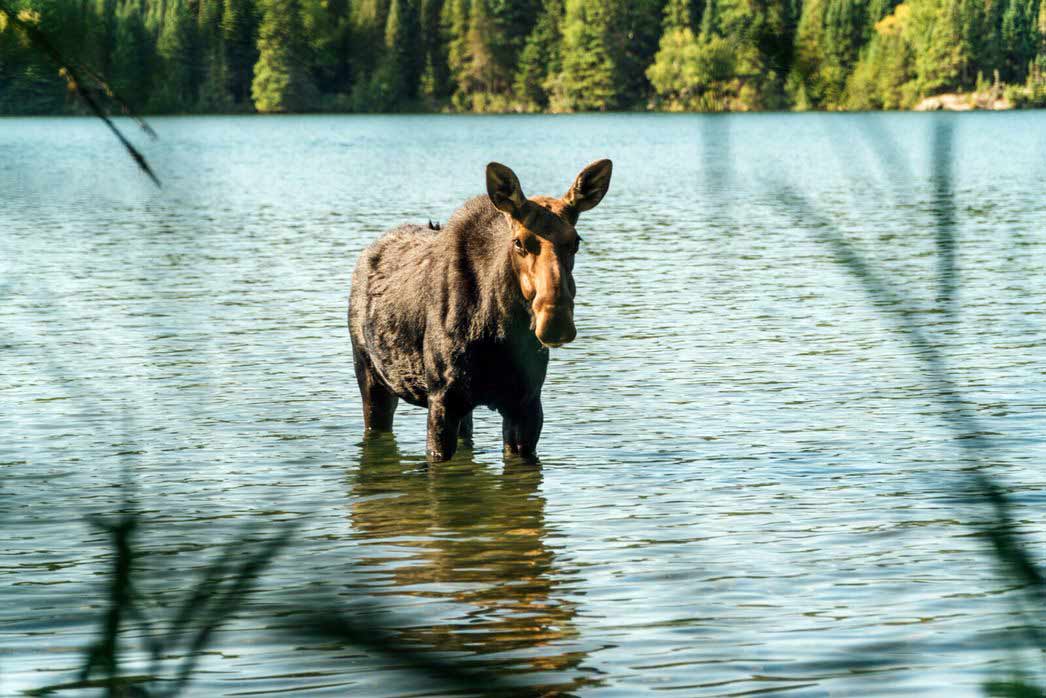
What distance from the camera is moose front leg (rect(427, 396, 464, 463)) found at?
1125 cm

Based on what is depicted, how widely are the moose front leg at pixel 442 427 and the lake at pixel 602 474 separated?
31 centimetres

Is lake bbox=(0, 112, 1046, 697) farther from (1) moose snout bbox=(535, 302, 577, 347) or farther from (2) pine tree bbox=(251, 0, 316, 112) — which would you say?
(1) moose snout bbox=(535, 302, 577, 347)

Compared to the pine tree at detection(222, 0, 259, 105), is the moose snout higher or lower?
lower

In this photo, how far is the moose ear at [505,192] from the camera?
9.97 metres

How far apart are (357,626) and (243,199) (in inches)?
2131

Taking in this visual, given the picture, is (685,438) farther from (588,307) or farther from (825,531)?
(588,307)

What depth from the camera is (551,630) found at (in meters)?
7.93

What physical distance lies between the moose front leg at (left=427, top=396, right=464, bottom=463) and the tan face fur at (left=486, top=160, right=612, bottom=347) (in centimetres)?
142

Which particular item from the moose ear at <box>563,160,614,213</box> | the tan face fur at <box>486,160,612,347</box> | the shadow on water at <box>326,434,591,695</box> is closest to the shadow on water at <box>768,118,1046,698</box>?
the shadow on water at <box>326,434,591,695</box>

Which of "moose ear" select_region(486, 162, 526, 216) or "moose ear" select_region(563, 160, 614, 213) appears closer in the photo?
"moose ear" select_region(486, 162, 526, 216)

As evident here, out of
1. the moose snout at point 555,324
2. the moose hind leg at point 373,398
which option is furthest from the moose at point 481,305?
the moose hind leg at point 373,398

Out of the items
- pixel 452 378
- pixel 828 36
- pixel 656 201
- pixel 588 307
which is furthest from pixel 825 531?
pixel 656 201

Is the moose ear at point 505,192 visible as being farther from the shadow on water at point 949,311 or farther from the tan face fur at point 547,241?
the shadow on water at point 949,311

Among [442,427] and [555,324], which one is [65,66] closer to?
[555,324]
